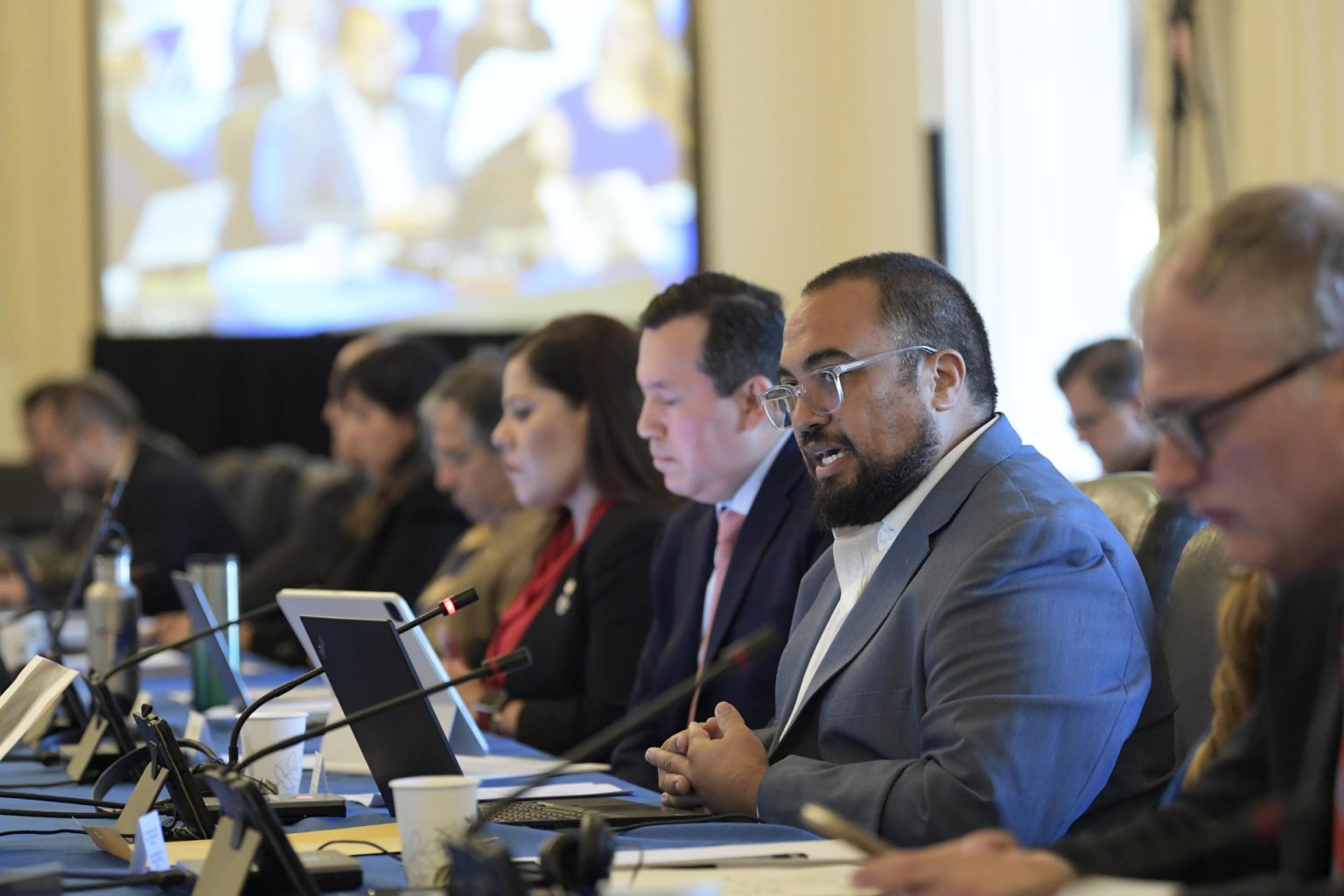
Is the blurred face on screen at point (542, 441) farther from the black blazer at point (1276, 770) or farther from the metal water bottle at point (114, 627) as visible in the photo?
the black blazer at point (1276, 770)

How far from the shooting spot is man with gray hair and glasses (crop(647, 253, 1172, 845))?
1769 mm

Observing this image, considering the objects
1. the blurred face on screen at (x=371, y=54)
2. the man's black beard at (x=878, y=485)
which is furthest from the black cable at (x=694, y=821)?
the blurred face on screen at (x=371, y=54)

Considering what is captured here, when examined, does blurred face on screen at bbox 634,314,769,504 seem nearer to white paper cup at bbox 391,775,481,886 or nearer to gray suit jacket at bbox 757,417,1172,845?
gray suit jacket at bbox 757,417,1172,845

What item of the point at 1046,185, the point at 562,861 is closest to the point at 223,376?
the point at 1046,185

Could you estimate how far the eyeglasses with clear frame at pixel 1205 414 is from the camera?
4.01ft

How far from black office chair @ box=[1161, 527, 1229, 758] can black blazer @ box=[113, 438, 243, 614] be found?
12.3 feet

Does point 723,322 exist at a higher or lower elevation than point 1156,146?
lower

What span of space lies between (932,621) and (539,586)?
5.06 ft

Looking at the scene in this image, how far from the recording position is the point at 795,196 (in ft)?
28.4

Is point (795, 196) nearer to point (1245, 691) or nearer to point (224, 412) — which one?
point (224, 412)

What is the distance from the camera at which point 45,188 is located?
8883 mm

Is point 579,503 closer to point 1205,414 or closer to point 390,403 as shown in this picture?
point 390,403

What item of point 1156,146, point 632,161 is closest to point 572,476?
point 1156,146

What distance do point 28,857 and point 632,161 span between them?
7135mm
